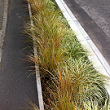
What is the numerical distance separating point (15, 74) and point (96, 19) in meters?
4.27

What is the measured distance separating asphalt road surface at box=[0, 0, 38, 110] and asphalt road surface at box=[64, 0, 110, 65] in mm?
2287

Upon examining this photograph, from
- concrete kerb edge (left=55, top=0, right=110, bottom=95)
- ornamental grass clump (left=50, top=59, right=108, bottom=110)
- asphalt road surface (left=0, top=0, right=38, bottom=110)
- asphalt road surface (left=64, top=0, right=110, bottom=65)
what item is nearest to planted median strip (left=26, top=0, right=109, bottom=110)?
Answer: ornamental grass clump (left=50, top=59, right=108, bottom=110)

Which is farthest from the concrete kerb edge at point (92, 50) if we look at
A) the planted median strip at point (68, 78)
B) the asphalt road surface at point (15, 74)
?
the asphalt road surface at point (15, 74)

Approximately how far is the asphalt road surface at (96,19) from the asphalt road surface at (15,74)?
90.1 inches

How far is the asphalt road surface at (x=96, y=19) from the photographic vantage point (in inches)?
173

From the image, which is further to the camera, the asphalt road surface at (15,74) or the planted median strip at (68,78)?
the asphalt road surface at (15,74)

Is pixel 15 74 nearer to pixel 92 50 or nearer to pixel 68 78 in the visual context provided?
pixel 68 78

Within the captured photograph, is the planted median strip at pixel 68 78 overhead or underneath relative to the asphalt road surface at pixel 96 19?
overhead

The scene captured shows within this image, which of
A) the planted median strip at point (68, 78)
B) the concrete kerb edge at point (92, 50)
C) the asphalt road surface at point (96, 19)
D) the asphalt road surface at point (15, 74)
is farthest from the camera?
the asphalt road surface at point (96, 19)

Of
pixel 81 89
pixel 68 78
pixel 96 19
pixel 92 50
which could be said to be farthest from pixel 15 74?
pixel 96 19

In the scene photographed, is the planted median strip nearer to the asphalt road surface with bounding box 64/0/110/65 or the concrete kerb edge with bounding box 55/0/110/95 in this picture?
the concrete kerb edge with bounding box 55/0/110/95

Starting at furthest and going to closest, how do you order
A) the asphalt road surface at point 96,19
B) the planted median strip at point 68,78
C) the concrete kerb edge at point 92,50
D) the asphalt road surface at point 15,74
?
the asphalt road surface at point 96,19, the concrete kerb edge at point 92,50, the asphalt road surface at point 15,74, the planted median strip at point 68,78

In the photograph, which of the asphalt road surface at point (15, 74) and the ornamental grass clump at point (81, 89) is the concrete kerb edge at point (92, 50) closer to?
the ornamental grass clump at point (81, 89)

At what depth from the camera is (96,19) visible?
5828mm
